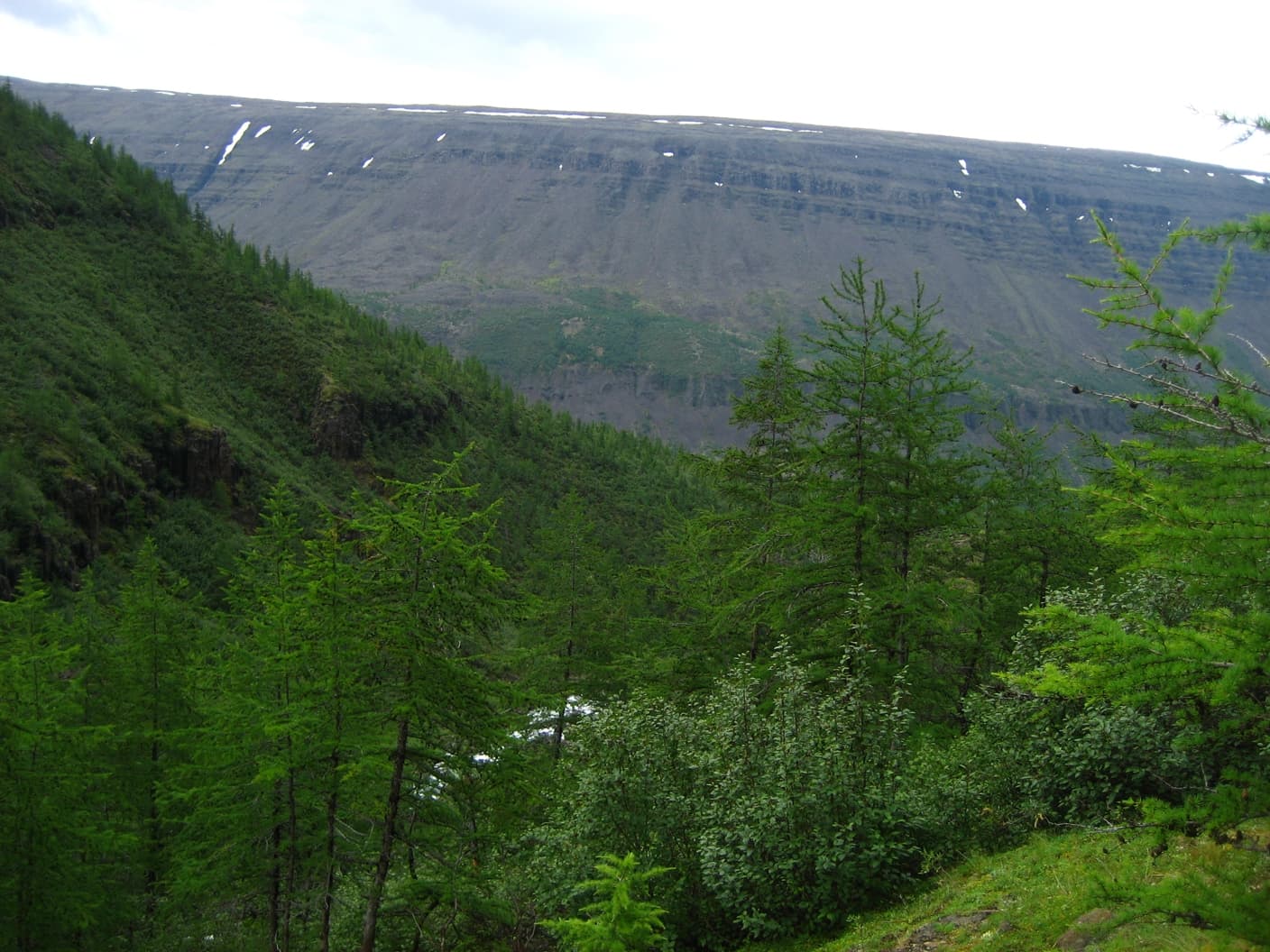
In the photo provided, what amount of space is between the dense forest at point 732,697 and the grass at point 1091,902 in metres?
0.12

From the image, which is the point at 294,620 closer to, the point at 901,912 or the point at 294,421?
the point at 901,912

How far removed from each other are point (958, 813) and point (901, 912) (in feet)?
7.14

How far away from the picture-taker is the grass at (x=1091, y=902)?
5949 mm

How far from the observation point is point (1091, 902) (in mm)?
8188

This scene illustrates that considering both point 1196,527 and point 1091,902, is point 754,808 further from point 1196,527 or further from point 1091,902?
point 1196,527

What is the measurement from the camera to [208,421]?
6506 cm

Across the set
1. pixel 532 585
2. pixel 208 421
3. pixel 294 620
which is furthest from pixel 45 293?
pixel 294 620

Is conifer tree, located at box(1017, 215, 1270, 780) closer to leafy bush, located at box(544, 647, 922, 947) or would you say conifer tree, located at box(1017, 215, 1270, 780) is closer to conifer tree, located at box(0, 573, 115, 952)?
leafy bush, located at box(544, 647, 922, 947)

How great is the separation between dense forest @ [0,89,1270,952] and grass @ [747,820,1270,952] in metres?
0.12

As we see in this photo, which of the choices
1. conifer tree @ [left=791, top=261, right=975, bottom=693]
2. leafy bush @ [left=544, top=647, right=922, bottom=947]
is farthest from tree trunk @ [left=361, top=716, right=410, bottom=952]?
conifer tree @ [left=791, top=261, right=975, bottom=693]

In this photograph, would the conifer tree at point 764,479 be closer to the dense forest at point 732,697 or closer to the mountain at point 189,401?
the dense forest at point 732,697

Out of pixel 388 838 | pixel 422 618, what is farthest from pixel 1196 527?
pixel 388 838

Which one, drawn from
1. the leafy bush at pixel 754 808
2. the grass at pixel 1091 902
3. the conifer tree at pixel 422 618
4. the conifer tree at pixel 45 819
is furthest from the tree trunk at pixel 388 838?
the conifer tree at pixel 45 819

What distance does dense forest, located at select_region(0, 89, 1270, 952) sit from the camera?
6.96m
